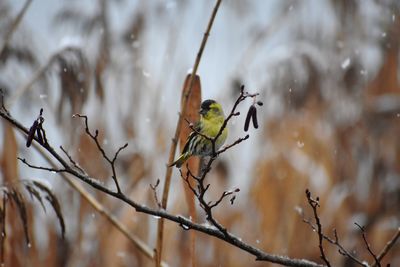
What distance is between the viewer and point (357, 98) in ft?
12.6

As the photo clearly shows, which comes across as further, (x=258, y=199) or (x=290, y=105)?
(x=258, y=199)

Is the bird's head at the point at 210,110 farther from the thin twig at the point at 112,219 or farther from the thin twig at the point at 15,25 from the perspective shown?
the thin twig at the point at 15,25

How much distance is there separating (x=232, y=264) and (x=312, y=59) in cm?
122

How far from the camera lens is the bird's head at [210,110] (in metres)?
1.86

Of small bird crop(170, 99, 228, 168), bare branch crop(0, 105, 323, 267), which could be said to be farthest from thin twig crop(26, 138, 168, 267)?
bare branch crop(0, 105, 323, 267)

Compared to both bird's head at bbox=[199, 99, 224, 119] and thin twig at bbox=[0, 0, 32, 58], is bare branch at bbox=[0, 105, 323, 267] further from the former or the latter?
thin twig at bbox=[0, 0, 32, 58]

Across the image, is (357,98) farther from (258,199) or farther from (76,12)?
(76,12)

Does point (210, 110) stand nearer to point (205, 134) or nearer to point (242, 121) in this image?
point (205, 134)

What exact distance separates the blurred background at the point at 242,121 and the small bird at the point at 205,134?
55.4 inches

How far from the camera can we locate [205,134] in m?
1.79

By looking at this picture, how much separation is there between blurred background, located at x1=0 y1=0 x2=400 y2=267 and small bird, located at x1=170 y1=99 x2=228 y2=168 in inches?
55.4

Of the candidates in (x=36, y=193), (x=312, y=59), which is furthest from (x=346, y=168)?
(x=36, y=193)

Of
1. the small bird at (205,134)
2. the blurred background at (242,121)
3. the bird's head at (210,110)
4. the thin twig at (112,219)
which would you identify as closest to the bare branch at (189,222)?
the small bird at (205,134)

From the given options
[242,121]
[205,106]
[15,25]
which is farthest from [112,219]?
[242,121]
